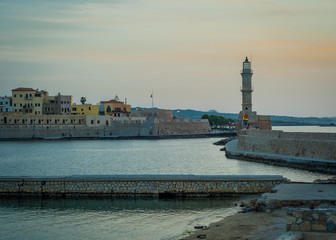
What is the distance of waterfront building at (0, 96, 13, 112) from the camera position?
3135 inches

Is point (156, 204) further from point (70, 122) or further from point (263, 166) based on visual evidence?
point (70, 122)

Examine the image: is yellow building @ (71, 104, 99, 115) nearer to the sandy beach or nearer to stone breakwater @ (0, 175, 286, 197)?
stone breakwater @ (0, 175, 286, 197)

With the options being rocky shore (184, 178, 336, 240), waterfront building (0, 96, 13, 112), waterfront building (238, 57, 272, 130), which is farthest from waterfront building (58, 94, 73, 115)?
rocky shore (184, 178, 336, 240)

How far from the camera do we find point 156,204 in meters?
16.2

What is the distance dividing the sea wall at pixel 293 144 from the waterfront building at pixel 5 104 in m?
52.0

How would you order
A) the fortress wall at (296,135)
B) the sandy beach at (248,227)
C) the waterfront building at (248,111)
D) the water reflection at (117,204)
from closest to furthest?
the sandy beach at (248,227), the water reflection at (117,204), the fortress wall at (296,135), the waterfront building at (248,111)

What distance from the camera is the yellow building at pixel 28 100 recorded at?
77.4m

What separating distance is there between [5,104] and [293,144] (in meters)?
60.7

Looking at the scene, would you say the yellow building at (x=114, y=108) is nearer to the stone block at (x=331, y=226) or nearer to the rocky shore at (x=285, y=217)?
the rocky shore at (x=285, y=217)

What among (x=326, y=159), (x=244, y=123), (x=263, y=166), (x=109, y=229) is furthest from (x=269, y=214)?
(x=244, y=123)

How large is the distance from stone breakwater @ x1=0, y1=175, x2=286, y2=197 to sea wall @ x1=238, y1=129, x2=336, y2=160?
9251mm

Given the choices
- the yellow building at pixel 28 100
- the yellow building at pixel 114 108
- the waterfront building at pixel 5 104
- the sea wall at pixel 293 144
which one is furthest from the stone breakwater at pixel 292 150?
the waterfront building at pixel 5 104

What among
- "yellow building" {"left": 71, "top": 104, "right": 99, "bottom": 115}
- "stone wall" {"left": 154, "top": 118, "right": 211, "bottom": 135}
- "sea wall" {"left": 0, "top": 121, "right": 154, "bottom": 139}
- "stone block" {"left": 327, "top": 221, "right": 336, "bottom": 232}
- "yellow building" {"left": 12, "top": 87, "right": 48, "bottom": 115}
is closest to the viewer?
"stone block" {"left": 327, "top": 221, "right": 336, "bottom": 232}

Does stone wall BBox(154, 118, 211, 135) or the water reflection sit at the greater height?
stone wall BBox(154, 118, 211, 135)
